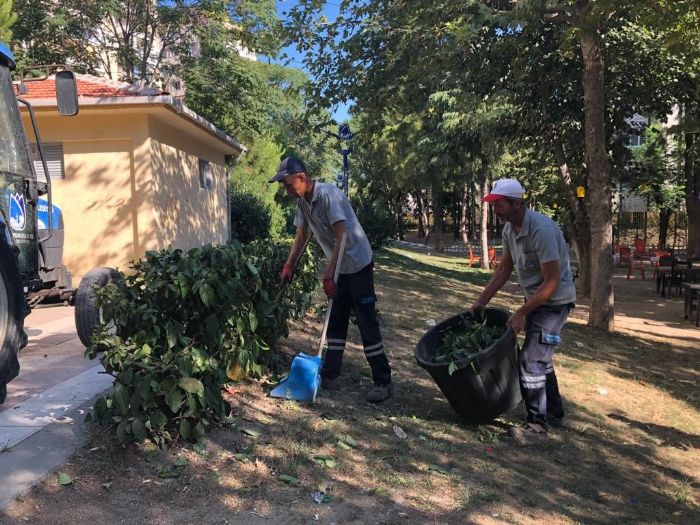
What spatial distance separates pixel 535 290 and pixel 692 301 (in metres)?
8.50

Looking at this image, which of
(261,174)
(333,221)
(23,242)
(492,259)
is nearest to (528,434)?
(333,221)

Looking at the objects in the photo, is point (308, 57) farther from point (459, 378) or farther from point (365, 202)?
point (365, 202)

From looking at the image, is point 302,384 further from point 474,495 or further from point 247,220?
point 247,220

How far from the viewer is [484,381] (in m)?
4.05

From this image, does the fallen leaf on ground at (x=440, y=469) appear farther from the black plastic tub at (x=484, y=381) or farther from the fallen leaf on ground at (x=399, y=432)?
the black plastic tub at (x=484, y=381)

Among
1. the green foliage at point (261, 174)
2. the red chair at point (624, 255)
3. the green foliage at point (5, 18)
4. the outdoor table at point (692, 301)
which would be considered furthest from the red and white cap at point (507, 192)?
the red chair at point (624, 255)

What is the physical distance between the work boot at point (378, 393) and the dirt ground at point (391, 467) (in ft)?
0.30

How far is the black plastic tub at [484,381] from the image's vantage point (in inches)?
158

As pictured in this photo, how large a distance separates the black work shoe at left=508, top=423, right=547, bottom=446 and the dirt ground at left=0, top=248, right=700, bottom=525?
7cm

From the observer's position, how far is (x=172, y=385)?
316 centimetres

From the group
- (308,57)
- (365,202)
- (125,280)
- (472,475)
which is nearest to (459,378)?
(472,475)

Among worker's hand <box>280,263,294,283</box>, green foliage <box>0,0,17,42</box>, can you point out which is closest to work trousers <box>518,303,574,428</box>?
worker's hand <box>280,263,294,283</box>

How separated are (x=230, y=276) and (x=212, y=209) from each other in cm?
1028

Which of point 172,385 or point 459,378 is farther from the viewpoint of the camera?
point 459,378
